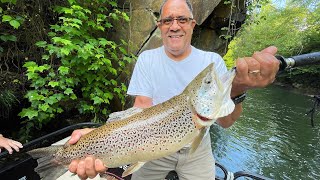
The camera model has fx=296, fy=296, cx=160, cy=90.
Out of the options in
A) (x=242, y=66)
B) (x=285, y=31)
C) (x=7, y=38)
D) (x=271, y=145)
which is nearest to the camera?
(x=242, y=66)

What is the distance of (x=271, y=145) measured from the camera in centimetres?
1223

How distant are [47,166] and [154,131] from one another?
89 cm

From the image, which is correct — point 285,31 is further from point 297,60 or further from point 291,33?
point 297,60

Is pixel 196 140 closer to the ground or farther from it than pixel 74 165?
farther from it

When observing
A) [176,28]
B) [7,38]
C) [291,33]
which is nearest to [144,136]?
[176,28]

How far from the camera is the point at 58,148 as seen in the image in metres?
2.37

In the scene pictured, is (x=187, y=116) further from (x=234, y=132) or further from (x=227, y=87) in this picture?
(x=234, y=132)

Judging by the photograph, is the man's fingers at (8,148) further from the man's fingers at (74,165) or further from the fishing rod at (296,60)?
the fishing rod at (296,60)

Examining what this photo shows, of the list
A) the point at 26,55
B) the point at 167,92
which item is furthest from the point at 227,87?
the point at 26,55

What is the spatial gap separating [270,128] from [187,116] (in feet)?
44.5

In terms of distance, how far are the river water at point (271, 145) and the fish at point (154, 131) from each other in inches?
320

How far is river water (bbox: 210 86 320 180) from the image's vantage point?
10125 millimetres

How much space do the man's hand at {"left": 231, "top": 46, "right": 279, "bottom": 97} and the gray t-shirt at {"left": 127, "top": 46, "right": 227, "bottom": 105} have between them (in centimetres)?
81

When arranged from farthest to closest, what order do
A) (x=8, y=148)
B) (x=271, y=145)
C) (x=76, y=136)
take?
1. (x=271, y=145)
2. (x=8, y=148)
3. (x=76, y=136)
